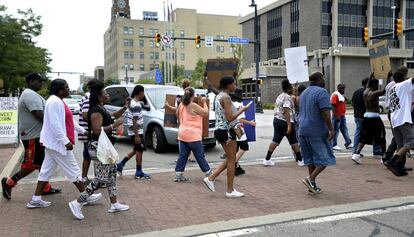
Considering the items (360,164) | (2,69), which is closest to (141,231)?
(360,164)

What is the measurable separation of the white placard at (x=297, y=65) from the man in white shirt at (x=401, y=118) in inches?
132

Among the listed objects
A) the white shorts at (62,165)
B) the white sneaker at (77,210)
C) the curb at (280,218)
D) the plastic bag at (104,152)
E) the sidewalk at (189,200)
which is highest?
the plastic bag at (104,152)

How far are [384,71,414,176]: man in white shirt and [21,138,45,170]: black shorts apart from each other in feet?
19.6

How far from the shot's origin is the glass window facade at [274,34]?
7056 cm

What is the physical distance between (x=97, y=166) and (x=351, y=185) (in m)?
4.19

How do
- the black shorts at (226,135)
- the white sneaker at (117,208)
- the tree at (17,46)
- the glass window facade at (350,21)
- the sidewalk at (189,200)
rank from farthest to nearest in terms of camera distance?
the glass window facade at (350,21), the tree at (17,46), the black shorts at (226,135), the white sneaker at (117,208), the sidewalk at (189,200)

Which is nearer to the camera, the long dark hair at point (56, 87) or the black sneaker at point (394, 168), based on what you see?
the long dark hair at point (56, 87)

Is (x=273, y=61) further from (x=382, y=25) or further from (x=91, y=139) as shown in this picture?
(x=91, y=139)

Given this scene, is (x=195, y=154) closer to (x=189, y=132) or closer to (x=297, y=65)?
(x=189, y=132)

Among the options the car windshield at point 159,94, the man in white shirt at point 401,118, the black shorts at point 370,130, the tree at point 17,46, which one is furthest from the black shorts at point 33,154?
the tree at point 17,46

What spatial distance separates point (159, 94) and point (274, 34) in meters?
63.0

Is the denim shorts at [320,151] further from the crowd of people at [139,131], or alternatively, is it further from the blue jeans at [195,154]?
→ the blue jeans at [195,154]

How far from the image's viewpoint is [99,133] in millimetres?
5477

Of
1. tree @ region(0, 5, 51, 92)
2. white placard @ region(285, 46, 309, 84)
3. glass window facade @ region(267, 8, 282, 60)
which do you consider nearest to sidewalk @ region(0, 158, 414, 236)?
white placard @ region(285, 46, 309, 84)
